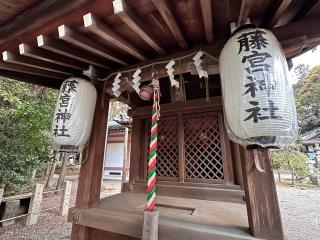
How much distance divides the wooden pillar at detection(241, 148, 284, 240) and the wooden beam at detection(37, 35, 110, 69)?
255 cm

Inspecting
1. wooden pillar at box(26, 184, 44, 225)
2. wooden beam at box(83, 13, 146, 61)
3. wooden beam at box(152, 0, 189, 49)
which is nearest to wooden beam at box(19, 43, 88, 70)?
wooden beam at box(83, 13, 146, 61)

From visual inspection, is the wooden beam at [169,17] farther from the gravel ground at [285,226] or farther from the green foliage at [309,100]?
the green foliage at [309,100]

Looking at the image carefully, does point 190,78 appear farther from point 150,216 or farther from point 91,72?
point 150,216

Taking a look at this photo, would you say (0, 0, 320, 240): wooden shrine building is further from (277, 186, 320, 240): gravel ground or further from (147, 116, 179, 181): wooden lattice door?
(277, 186, 320, 240): gravel ground

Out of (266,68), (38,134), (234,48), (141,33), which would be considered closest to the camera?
(266,68)

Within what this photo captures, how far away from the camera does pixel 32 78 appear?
3.33 metres

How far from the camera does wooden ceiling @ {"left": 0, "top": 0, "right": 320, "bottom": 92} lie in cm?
174

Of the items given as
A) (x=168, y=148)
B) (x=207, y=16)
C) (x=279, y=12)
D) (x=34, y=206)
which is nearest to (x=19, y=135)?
(x=34, y=206)

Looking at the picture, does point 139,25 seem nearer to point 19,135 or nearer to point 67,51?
point 67,51

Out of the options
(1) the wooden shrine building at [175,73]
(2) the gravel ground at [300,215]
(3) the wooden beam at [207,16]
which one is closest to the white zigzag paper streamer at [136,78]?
(1) the wooden shrine building at [175,73]

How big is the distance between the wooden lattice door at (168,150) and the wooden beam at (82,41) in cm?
197

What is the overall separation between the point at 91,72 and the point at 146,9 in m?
1.47

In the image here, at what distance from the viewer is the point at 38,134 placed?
21.9ft

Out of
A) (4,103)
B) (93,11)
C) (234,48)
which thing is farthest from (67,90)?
(4,103)
